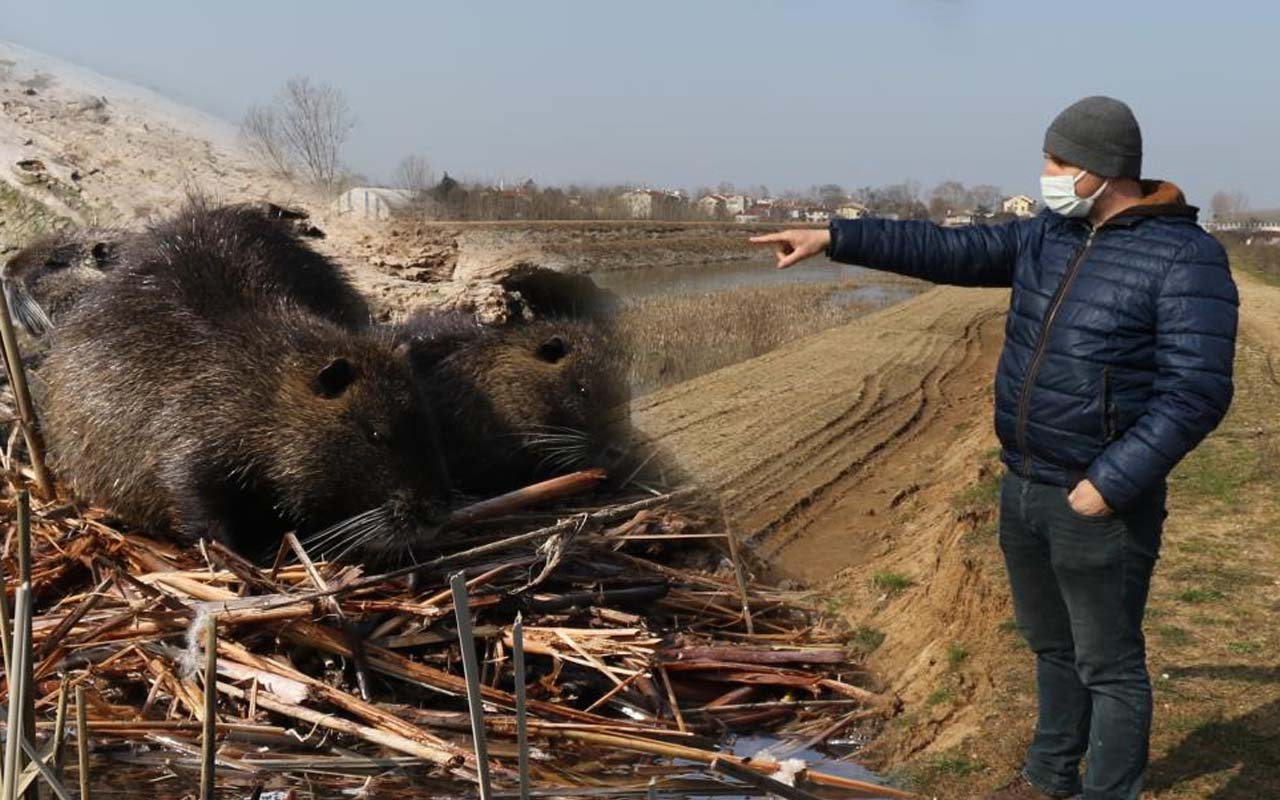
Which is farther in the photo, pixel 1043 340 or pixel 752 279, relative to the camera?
pixel 752 279

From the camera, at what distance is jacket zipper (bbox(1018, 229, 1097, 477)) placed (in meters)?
3.31

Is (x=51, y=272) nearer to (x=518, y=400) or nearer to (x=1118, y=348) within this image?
(x=518, y=400)

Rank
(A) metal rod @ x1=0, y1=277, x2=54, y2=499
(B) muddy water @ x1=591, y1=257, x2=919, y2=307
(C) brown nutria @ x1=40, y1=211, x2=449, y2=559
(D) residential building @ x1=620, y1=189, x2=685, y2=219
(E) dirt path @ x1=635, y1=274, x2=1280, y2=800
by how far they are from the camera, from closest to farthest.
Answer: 1. (A) metal rod @ x1=0, y1=277, x2=54, y2=499
2. (E) dirt path @ x1=635, y1=274, x2=1280, y2=800
3. (C) brown nutria @ x1=40, y1=211, x2=449, y2=559
4. (D) residential building @ x1=620, y1=189, x2=685, y2=219
5. (B) muddy water @ x1=591, y1=257, x2=919, y2=307

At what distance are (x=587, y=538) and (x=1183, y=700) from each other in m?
2.49

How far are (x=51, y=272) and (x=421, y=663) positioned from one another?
4320 millimetres

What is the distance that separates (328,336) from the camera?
5.33m

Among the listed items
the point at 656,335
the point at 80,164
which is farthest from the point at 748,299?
the point at 80,164

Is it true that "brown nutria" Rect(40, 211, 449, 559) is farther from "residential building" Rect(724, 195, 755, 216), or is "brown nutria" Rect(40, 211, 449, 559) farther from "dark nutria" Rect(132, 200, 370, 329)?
"residential building" Rect(724, 195, 755, 216)

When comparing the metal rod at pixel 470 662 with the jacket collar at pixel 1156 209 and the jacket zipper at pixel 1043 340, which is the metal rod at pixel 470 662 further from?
the jacket collar at pixel 1156 209

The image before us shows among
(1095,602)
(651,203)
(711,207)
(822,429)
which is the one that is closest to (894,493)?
(822,429)

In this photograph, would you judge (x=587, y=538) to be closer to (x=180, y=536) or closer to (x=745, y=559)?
(x=745, y=559)

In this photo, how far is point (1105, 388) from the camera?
3217 millimetres

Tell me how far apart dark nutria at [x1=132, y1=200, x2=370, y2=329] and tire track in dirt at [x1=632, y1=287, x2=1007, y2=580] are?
8.25ft

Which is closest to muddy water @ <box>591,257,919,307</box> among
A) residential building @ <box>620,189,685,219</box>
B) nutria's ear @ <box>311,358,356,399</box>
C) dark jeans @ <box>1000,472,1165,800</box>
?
residential building @ <box>620,189,685,219</box>
